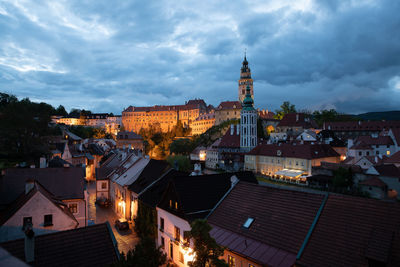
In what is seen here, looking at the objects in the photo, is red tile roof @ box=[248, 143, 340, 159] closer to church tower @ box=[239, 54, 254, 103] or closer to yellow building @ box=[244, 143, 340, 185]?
yellow building @ box=[244, 143, 340, 185]

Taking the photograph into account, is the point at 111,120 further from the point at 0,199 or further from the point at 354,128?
the point at 0,199

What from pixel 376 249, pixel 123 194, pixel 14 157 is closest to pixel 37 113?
pixel 14 157

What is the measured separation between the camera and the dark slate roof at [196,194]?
15.7m

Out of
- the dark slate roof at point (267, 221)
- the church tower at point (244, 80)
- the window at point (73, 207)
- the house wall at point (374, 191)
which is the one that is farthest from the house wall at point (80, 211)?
the church tower at point (244, 80)

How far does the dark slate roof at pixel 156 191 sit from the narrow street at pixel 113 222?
3.17 metres

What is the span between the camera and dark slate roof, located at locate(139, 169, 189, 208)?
20.0m

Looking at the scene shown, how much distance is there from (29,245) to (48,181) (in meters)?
12.3

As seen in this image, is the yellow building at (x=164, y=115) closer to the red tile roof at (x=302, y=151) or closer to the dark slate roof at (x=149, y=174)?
the red tile roof at (x=302, y=151)

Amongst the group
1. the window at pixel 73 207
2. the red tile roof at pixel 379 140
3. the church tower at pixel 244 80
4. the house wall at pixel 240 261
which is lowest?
the house wall at pixel 240 261

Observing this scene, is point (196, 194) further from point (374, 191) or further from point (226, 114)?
point (226, 114)

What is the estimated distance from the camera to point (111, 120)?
538 feet

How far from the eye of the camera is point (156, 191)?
68.9ft

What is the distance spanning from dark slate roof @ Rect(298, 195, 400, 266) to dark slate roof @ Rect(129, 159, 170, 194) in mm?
15619

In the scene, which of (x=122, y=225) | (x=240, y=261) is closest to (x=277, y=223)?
(x=240, y=261)
